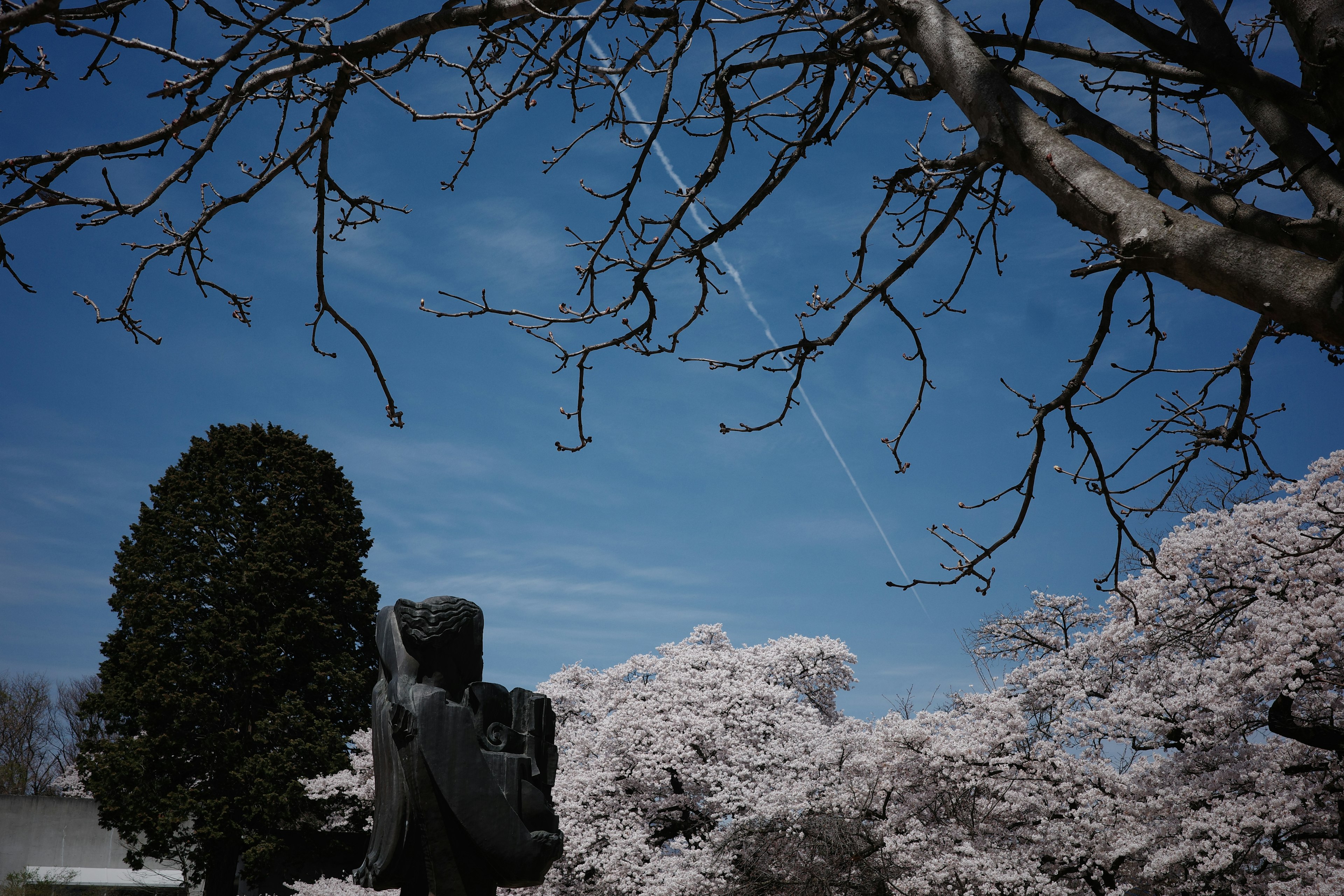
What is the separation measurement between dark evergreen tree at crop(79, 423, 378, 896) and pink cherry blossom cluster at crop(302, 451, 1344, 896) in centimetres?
652

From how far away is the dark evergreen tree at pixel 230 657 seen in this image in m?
17.4

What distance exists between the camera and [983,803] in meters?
11.6

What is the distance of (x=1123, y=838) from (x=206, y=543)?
17.7m

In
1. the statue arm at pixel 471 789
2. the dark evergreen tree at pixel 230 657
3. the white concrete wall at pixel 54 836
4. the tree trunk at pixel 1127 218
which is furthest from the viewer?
the white concrete wall at pixel 54 836

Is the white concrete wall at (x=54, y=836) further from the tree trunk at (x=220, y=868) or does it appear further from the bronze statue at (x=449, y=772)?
the bronze statue at (x=449, y=772)

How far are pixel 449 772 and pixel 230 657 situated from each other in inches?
660

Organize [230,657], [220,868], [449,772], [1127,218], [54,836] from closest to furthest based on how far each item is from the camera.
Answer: [1127,218] → [449,772] → [220,868] → [230,657] → [54,836]

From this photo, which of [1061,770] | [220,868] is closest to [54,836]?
[220,868]

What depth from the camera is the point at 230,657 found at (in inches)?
719

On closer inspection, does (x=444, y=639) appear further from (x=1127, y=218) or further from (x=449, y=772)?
(x=1127, y=218)

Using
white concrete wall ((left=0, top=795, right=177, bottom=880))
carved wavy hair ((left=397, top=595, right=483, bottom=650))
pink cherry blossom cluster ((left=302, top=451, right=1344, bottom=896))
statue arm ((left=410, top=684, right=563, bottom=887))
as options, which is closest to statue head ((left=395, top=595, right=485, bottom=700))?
carved wavy hair ((left=397, top=595, right=483, bottom=650))

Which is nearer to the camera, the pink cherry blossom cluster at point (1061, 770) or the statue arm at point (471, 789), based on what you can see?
the statue arm at point (471, 789)

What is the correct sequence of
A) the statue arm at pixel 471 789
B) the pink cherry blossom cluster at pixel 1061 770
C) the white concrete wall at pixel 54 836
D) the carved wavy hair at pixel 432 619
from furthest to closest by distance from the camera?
the white concrete wall at pixel 54 836 → the pink cherry blossom cluster at pixel 1061 770 → the carved wavy hair at pixel 432 619 → the statue arm at pixel 471 789

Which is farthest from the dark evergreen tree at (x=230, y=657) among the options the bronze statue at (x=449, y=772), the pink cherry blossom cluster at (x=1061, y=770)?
the bronze statue at (x=449, y=772)
